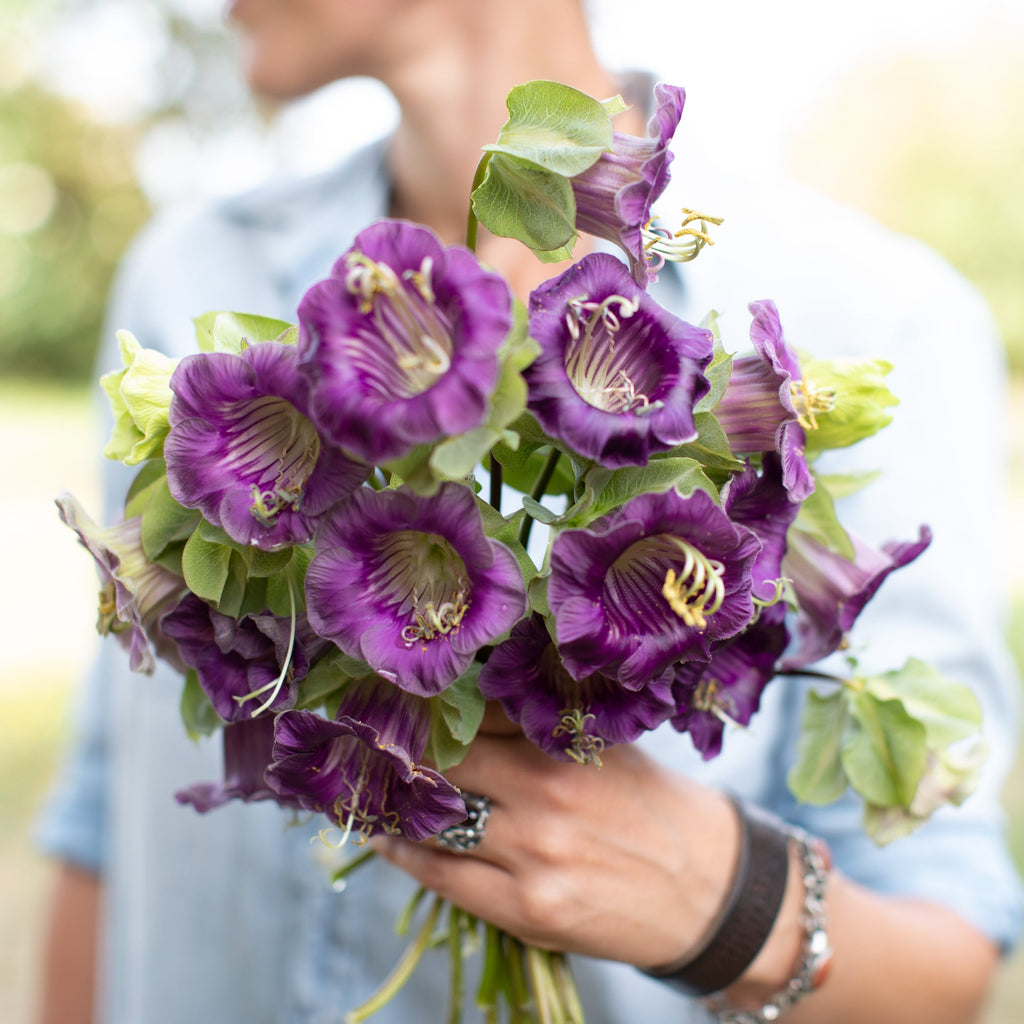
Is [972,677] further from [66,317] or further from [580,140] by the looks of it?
[66,317]

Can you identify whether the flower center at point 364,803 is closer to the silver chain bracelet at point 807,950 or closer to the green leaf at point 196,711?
the green leaf at point 196,711

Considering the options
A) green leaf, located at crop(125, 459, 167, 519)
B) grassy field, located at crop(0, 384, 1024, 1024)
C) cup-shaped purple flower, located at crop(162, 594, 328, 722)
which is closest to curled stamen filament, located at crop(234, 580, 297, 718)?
cup-shaped purple flower, located at crop(162, 594, 328, 722)

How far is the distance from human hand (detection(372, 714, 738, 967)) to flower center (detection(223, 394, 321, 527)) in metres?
0.21

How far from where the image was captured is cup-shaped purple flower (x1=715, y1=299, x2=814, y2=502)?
499mm

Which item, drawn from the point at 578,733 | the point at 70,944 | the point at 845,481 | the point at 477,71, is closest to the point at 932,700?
the point at 845,481

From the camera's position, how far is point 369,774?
54cm

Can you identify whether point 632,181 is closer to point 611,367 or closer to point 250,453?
point 611,367

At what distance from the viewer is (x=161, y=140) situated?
13883mm

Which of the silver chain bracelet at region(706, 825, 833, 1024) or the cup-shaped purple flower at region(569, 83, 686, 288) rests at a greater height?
the cup-shaped purple flower at region(569, 83, 686, 288)

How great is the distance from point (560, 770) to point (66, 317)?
536 inches

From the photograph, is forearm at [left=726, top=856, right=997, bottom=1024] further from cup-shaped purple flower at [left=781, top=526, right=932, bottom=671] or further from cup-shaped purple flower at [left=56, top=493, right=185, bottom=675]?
cup-shaped purple flower at [left=56, top=493, right=185, bottom=675]

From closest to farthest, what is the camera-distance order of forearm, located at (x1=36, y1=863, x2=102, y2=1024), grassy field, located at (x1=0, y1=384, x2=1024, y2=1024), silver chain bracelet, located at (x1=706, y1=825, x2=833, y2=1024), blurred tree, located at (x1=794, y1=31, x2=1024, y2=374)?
silver chain bracelet, located at (x1=706, y1=825, x2=833, y2=1024) → forearm, located at (x1=36, y1=863, x2=102, y2=1024) → grassy field, located at (x1=0, y1=384, x2=1024, y2=1024) → blurred tree, located at (x1=794, y1=31, x2=1024, y2=374)

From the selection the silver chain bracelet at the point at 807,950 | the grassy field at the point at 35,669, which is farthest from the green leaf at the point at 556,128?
the grassy field at the point at 35,669

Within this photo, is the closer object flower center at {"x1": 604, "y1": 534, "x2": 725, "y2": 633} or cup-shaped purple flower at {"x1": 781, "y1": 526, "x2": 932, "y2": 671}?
flower center at {"x1": 604, "y1": 534, "x2": 725, "y2": 633}
